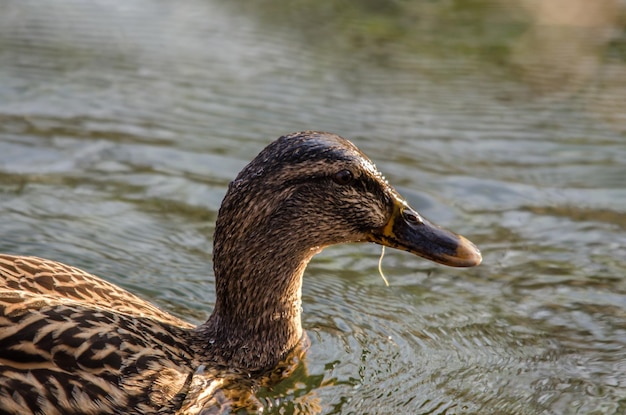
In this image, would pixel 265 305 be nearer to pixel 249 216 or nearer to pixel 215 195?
pixel 249 216

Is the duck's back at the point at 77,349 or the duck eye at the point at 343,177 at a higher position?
the duck eye at the point at 343,177

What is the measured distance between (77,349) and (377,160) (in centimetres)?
399

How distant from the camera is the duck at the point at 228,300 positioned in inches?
208

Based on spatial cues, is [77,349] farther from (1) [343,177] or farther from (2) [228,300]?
(1) [343,177]

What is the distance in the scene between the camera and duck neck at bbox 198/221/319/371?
6105 millimetres

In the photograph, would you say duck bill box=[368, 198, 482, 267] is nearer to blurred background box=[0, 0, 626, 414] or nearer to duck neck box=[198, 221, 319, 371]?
duck neck box=[198, 221, 319, 371]

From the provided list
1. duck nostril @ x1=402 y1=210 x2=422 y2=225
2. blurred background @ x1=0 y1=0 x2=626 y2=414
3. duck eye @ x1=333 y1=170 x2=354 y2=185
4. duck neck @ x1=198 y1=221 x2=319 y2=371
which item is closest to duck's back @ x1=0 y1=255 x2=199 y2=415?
duck neck @ x1=198 y1=221 x2=319 y2=371

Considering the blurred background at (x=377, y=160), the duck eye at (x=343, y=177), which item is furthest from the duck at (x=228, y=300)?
the blurred background at (x=377, y=160)

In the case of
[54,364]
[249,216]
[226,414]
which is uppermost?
[249,216]

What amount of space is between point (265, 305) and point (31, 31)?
18.6 ft

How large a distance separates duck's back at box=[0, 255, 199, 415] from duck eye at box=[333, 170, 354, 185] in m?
1.20

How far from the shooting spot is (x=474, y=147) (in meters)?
9.15

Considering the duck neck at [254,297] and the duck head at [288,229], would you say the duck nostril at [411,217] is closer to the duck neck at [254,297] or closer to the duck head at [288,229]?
the duck head at [288,229]

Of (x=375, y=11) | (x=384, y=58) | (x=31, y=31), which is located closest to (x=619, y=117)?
(x=384, y=58)
